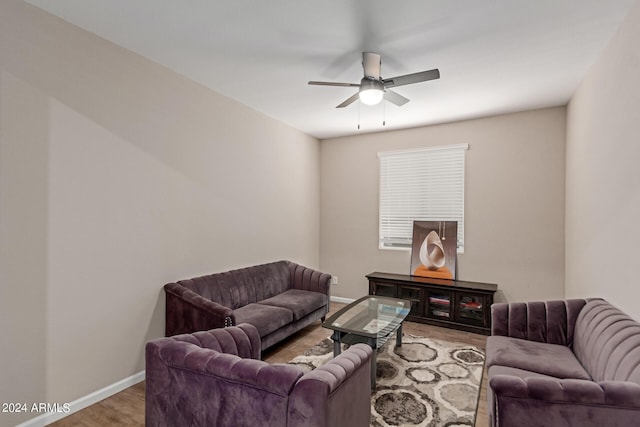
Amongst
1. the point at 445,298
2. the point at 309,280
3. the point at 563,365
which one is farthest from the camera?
the point at 309,280

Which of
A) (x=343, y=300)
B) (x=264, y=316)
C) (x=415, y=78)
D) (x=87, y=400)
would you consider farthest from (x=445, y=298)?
(x=87, y=400)

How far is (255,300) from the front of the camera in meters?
3.90

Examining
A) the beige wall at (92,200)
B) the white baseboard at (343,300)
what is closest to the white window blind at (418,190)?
the white baseboard at (343,300)

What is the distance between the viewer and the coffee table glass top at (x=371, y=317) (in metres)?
2.88

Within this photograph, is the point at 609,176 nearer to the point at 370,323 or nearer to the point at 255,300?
the point at 370,323

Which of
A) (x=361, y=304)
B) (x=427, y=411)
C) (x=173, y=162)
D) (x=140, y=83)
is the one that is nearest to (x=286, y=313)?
(x=361, y=304)

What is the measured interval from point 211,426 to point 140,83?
279cm

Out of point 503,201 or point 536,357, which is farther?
point 503,201

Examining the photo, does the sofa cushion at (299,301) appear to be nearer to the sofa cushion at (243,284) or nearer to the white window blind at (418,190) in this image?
the sofa cushion at (243,284)

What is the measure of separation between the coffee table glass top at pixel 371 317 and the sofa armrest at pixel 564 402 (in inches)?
46.2

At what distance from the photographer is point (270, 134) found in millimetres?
4625

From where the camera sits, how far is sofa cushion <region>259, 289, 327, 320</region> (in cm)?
370

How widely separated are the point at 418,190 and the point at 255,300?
2904 millimetres

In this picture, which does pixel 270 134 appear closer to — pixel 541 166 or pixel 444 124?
pixel 444 124
